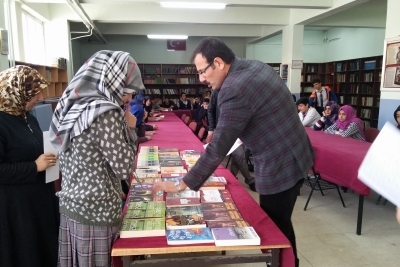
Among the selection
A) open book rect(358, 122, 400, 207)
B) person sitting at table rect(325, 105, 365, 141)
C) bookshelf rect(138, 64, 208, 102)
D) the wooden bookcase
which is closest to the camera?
open book rect(358, 122, 400, 207)

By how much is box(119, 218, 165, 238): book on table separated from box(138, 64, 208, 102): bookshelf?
1058 centimetres

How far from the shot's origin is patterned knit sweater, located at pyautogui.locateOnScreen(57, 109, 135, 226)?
3.83 ft

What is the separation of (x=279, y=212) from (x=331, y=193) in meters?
2.88

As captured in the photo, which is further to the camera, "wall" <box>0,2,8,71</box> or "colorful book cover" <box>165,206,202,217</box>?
"wall" <box>0,2,8,71</box>

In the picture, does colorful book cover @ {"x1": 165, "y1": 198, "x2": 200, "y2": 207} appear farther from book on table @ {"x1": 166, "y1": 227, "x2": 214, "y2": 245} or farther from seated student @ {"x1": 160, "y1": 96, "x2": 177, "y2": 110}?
seated student @ {"x1": 160, "y1": 96, "x2": 177, "y2": 110}

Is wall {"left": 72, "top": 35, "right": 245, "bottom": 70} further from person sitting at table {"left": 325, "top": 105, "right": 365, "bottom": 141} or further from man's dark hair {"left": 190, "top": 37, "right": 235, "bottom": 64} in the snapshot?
man's dark hair {"left": 190, "top": 37, "right": 235, "bottom": 64}

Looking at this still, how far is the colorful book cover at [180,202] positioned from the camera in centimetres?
168

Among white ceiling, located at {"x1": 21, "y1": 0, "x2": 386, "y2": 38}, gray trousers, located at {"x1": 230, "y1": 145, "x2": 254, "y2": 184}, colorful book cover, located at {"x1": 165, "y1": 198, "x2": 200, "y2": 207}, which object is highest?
white ceiling, located at {"x1": 21, "y1": 0, "x2": 386, "y2": 38}

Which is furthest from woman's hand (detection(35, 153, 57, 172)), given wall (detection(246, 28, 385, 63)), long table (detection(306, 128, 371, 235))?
wall (detection(246, 28, 385, 63))

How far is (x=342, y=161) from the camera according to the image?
3094 millimetres

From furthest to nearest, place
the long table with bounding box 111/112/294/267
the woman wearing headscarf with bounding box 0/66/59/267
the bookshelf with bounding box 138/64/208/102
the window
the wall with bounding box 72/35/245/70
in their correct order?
the bookshelf with bounding box 138/64/208/102 < the wall with bounding box 72/35/245/70 < the window < the woman wearing headscarf with bounding box 0/66/59/267 < the long table with bounding box 111/112/294/267

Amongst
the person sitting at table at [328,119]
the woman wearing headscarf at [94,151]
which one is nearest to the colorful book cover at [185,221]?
the woman wearing headscarf at [94,151]

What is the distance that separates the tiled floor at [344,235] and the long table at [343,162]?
210mm

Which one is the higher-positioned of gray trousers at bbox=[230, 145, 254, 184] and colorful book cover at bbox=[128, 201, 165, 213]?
colorful book cover at bbox=[128, 201, 165, 213]
